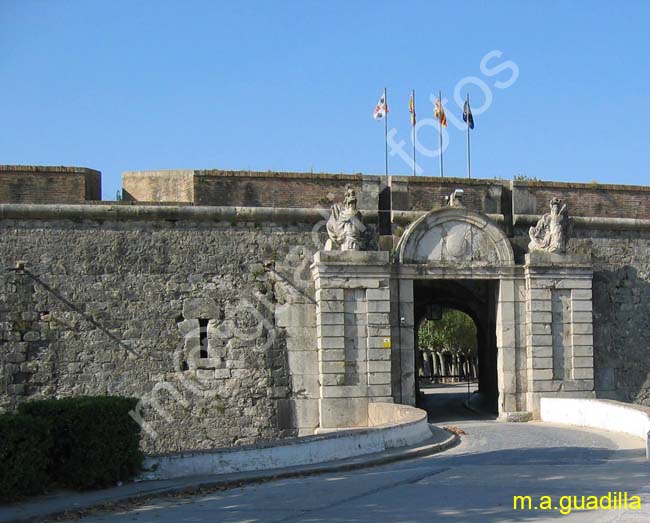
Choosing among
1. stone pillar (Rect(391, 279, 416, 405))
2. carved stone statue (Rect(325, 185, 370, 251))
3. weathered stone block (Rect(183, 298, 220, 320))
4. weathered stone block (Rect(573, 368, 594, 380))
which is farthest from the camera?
weathered stone block (Rect(573, 368, 594, 380))

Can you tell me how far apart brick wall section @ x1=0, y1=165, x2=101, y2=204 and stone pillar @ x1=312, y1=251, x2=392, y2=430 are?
4624 mm

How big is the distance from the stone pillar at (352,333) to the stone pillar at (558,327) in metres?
2.87

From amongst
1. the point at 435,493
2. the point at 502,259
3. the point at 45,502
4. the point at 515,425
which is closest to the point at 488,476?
the point at 435,493

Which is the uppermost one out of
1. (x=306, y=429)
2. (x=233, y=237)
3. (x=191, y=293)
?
(x=233, y=237)

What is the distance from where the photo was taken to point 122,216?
16719 mm

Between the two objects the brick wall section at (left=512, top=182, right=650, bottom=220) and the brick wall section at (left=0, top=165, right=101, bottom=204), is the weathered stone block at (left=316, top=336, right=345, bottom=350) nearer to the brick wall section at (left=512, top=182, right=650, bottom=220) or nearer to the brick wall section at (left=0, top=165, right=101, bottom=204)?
the brick wall section at (left=512, top=182, right=650, bottom=220)

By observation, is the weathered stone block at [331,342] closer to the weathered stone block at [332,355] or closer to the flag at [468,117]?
the weathered stone block at [332,355]

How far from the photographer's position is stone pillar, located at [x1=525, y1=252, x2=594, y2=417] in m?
17.3

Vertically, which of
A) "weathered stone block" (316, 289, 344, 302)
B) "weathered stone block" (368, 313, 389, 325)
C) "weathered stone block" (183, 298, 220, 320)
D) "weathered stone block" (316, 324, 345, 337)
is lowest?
"weathered stone block" (316, 324, 345, 337)

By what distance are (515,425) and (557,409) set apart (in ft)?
3.01

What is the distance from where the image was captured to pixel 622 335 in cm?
1847

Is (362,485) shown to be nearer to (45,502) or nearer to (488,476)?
(488,476)

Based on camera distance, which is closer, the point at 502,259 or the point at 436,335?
the point at 502,259

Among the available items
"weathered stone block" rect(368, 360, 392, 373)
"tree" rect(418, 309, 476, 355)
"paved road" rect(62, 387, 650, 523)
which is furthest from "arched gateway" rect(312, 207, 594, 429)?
"tree" rect(418, 309, 476, 355)
